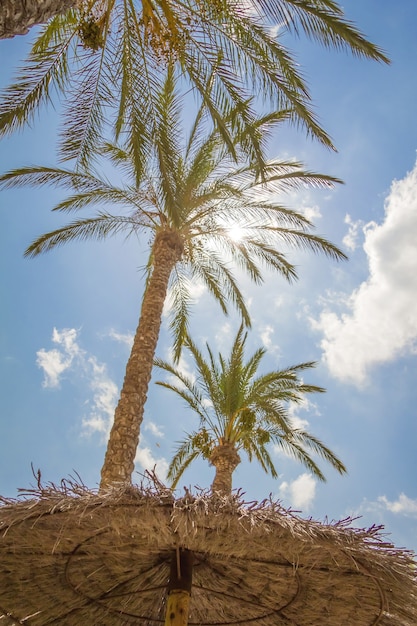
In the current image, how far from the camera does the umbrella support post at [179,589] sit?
368cm

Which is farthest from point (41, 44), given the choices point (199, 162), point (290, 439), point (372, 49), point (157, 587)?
point (290, 439)

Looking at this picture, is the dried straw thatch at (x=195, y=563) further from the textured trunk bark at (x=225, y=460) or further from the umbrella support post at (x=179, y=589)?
the textured trunk bark at (x=225, y=460)

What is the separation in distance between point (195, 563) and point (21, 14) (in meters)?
4.74

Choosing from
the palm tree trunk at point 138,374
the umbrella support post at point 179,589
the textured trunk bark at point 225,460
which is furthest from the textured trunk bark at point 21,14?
the textured trunk bark at point 225,460

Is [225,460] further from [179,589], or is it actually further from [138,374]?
[179,589]

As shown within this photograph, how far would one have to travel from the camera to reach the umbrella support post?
3676 millimetres

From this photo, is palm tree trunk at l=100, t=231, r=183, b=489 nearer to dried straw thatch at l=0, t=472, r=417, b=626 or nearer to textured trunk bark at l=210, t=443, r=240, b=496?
dried straw thatch at l=0, t=472, r=417, b=626

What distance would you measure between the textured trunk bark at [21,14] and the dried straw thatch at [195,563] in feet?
12.3

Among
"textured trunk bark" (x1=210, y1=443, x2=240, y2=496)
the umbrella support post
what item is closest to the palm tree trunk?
the umbrella support post

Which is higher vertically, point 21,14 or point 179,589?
point 21,14

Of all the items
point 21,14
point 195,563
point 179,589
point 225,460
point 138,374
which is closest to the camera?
point 179,589

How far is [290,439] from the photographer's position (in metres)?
15.9

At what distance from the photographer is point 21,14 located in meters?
4.56

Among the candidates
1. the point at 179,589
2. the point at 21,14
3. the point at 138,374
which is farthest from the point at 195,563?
the point at 138,374
